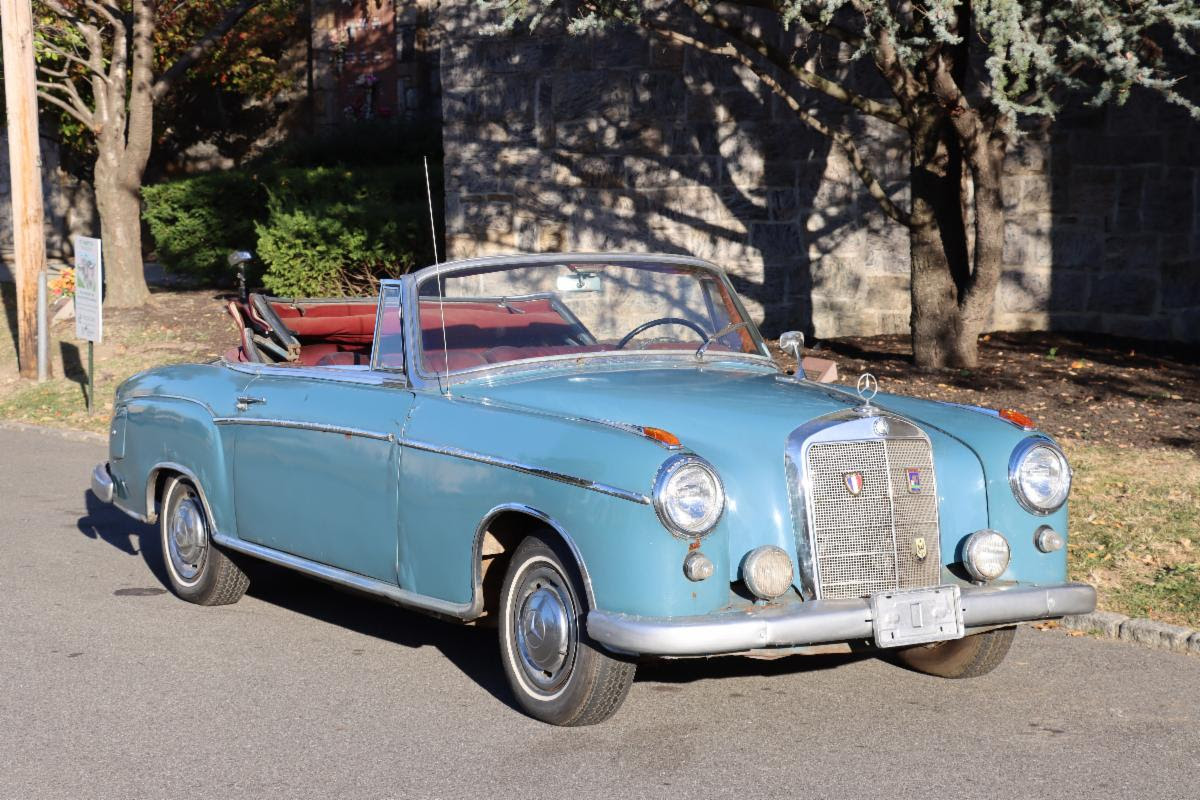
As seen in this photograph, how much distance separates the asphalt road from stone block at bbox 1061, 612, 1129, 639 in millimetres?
116

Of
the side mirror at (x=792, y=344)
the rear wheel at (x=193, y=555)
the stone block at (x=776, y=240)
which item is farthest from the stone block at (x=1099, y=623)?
the stone block at (x=776, y=240)

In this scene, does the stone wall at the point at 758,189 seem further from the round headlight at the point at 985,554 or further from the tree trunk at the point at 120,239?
the round headlight at the point at 985,554

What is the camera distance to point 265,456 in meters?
6.72

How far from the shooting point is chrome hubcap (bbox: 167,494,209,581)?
290 inches

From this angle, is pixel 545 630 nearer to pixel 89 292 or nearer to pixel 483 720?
pixel 483 720

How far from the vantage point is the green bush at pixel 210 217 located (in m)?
21.8

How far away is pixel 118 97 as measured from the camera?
18.9 m

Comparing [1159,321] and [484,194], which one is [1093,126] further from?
[484,194]

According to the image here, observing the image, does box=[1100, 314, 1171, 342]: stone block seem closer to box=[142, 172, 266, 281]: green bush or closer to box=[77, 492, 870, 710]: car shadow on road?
box=[77, 492, 870, 710]: car shadow on road

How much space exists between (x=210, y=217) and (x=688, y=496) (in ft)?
59.2

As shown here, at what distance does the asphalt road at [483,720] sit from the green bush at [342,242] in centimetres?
1134

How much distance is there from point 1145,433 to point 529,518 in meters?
6.00

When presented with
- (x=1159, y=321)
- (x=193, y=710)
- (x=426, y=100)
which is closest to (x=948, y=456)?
(x=193, y=710)

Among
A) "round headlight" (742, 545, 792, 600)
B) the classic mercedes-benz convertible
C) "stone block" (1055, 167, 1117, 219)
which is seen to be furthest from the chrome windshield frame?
"stone block" (1055, 167, 1117, 219)
